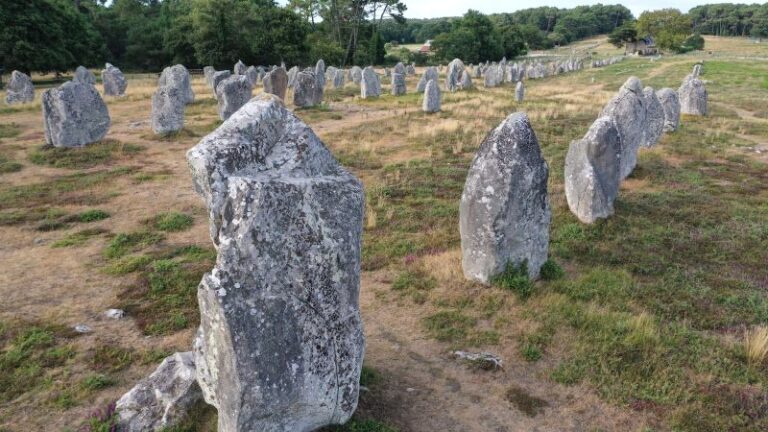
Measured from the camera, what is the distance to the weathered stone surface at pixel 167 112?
19500 millimetres

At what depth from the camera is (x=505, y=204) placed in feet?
25.8

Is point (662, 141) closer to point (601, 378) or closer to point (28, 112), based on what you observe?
point (601, 378)

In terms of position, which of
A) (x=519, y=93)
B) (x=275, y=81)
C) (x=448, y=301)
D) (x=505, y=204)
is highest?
(x=275, y=81)

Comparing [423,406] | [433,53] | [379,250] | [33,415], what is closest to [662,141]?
[379,250]

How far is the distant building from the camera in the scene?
88438 mm

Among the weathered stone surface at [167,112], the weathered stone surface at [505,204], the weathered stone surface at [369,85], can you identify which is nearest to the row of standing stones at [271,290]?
the weathered stone surface at [505,204]

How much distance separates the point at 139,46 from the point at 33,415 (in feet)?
190

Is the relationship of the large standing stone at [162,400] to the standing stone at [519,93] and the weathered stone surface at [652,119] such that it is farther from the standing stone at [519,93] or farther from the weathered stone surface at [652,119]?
the standing stone at [519,93]

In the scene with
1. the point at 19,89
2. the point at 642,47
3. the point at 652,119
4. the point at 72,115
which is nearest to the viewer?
the point at 72,115

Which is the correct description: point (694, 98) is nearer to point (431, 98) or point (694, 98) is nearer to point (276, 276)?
point (431, 98)

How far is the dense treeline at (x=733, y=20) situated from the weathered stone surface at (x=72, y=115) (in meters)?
128

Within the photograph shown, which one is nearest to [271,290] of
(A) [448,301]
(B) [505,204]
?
(A) [448,301]

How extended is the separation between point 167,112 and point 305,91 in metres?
8.45

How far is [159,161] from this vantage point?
54.4ft
